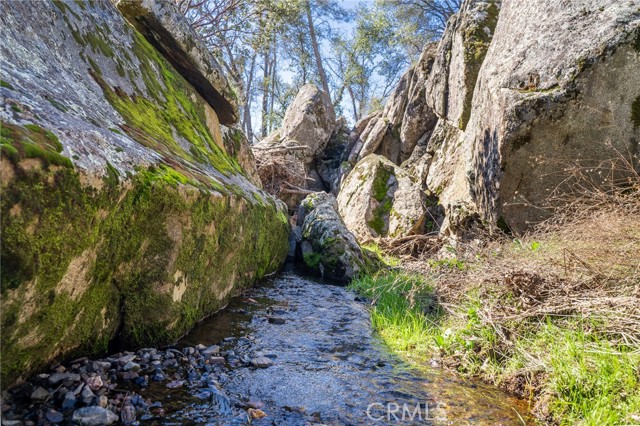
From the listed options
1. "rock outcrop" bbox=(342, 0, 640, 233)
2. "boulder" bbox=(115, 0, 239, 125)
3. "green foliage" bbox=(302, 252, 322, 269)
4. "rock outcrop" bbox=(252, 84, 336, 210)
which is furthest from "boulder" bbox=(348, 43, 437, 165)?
"boulder" bbox=(115, 0, 239, 125)

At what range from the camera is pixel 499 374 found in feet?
11.3

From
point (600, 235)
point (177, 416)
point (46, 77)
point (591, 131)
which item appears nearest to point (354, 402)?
point (177, 416)

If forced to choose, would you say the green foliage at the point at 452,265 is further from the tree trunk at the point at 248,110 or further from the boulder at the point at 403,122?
the tree trunk at the point at 248,110

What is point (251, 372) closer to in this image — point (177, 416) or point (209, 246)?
point (177, 416)

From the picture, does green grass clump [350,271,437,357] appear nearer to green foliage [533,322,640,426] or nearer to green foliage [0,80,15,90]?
green foliage [533,322,640,426]

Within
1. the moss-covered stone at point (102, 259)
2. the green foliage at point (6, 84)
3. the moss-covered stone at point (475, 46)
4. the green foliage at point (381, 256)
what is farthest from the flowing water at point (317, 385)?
the moss-covered stone at point (475, 46)

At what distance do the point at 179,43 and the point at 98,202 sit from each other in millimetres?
5074

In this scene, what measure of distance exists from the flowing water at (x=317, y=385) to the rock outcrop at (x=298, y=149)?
10.4 m

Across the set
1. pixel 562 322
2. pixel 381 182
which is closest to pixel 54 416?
pixel 562 322

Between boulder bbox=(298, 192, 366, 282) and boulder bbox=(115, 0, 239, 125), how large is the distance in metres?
3.11

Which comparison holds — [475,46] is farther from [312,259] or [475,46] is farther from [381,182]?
[312,259]

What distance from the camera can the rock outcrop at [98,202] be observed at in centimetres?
206

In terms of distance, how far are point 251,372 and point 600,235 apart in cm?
349

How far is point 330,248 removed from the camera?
8.29 m
